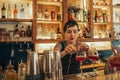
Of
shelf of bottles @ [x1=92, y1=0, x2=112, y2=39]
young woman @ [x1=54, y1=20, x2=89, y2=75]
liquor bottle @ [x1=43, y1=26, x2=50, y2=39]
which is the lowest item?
young woman @ [x1=54, y1=20, x2=89, y2=75]

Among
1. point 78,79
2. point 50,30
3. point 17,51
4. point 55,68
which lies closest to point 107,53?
point 50,30

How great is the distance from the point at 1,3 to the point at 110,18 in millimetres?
2422

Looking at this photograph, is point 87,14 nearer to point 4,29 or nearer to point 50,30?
point 50,30

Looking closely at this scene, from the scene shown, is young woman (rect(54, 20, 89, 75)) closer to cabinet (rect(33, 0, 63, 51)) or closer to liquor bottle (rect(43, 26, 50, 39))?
cabinet (rect(33, 0, 63, 51))

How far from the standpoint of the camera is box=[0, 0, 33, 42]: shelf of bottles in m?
3.63

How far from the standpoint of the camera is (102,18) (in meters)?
4.85

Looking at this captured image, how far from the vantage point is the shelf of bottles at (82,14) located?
14.6 feet

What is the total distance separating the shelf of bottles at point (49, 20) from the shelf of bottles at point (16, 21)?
213 mm

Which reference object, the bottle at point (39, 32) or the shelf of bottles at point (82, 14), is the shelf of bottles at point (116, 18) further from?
the bottle at point (39, 32)

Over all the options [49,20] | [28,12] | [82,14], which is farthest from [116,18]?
[28,12]

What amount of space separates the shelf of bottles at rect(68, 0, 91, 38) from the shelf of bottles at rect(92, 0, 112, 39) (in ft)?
0.77

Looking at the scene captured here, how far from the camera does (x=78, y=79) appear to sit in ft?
5.92

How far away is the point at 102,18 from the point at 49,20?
140 centimetres

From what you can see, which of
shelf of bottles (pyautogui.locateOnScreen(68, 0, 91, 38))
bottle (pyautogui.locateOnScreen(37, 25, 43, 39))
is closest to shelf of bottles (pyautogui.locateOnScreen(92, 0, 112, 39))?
shelf of bottles (pyautogui.locateOnScreen(68, 0, 91, 38))
